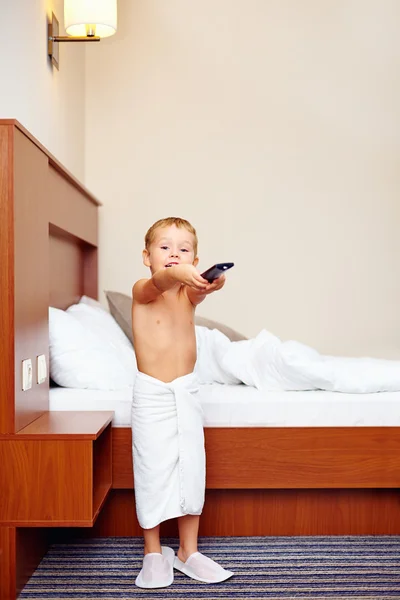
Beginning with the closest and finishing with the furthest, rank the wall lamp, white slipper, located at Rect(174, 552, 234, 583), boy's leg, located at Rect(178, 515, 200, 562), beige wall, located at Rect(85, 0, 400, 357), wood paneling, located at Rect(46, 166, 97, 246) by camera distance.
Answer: white slipper, located at Rect(174, 552, 234, 583) → boy's leg, located at Rect(178, 515, 200, 562) → wood paneling, located at Rect(46, 166, 97, 246) → the wall lamp → beige wall, located at Rect(85, 0, 400, 357)

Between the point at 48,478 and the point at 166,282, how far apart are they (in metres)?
0.60

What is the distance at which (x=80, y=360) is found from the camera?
92.3 inches

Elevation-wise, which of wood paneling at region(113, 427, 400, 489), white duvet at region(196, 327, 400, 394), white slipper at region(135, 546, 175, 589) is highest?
white duvet at region(196, 327, 400, 394)

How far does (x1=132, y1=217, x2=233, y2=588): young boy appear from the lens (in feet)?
6.54

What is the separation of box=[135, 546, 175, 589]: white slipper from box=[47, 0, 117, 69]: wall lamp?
1.94 m

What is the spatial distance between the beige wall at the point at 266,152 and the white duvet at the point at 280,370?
A: 117cm

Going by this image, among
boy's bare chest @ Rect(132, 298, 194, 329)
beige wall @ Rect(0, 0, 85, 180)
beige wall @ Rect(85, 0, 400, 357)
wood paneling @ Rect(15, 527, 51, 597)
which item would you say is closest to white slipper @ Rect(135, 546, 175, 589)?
wood paneling @ Rect(15, 527, 51, 597)

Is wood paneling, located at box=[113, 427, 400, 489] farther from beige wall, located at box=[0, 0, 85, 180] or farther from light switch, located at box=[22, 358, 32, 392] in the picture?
beige wall, located at box=[0, 0, 85, 180]

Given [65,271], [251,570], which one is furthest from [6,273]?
[65,271]

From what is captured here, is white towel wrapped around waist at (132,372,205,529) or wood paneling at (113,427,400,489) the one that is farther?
wood paneling at (113,427,400,489)

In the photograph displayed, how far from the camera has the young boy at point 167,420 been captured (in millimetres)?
1992

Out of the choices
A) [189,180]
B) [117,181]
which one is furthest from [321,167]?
[117,181]

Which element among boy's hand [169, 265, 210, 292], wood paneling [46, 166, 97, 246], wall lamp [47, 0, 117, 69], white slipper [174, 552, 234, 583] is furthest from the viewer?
wall lamp [47, 0, 117, 69]

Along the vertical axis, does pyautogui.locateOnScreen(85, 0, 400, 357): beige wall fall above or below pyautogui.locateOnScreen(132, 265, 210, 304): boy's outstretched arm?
above
